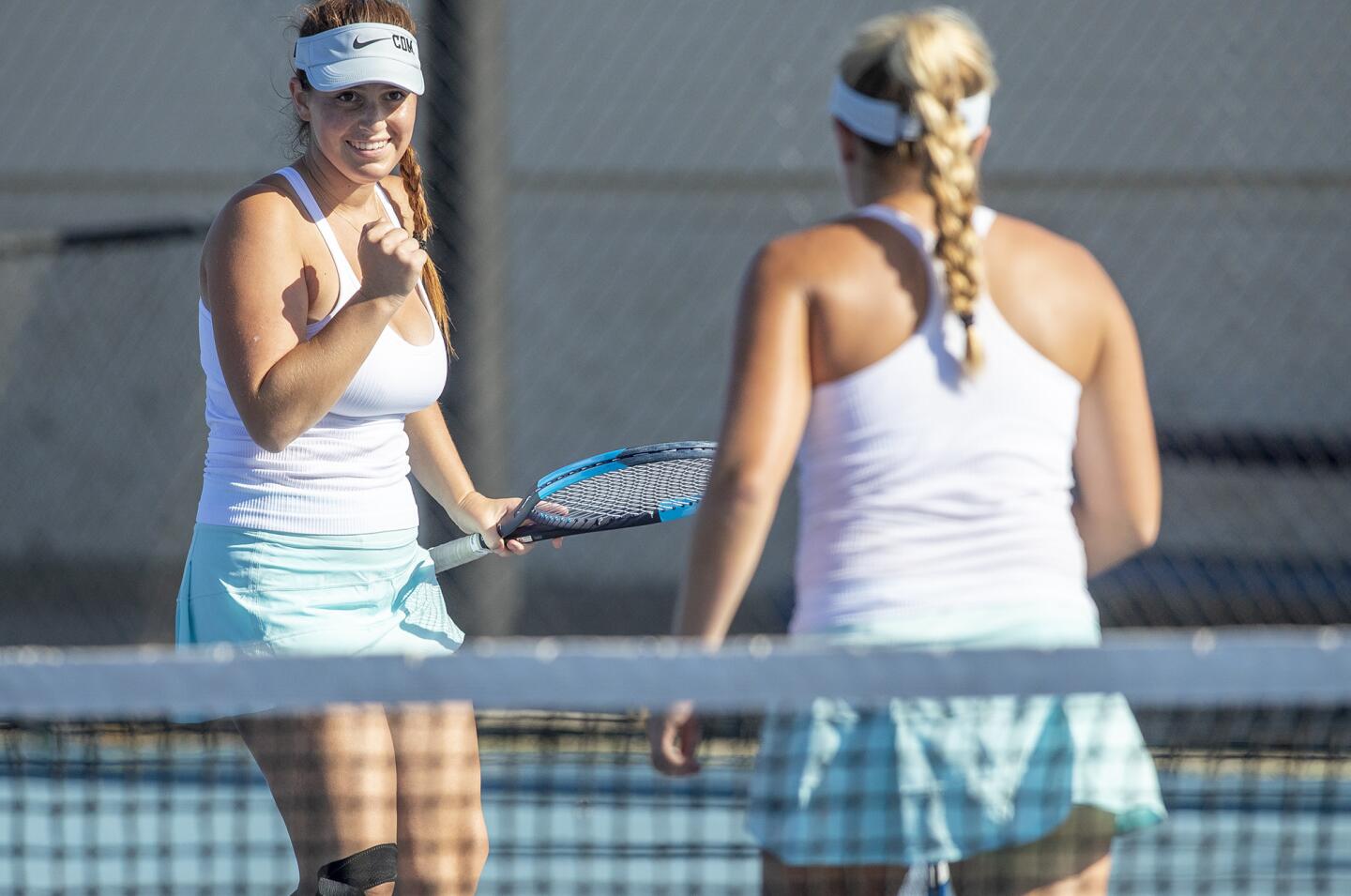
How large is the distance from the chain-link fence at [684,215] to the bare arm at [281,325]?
304cm

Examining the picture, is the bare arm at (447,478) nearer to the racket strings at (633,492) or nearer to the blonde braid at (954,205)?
the racket strings at (633,492)

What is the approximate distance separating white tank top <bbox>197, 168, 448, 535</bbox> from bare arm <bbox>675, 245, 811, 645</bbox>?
1.85ft

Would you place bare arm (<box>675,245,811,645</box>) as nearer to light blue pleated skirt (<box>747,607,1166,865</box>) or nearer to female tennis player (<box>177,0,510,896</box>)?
light blue pleated skirt (<box>747,607,1166,865</box>)

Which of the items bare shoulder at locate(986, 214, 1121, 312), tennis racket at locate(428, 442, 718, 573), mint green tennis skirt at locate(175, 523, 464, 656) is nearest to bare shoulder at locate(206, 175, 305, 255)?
mint green tennis skirt at locate(175, 523, 464, 656)

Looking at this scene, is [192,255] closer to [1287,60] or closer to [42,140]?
[42,140]

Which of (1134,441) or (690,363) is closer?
(1134,441)

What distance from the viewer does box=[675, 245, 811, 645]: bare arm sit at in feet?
4.67

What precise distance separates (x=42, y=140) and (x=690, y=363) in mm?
2118

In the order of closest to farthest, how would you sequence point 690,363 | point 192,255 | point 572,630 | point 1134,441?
point 1134,441 < point 192,255 < point 572,630 < point 690,363

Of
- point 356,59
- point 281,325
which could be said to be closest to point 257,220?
point 281,325

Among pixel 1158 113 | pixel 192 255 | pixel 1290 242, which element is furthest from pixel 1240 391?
pixel 192 255

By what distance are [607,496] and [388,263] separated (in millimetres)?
725

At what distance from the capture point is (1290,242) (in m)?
5.15

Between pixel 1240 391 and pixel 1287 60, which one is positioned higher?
pixel 1287 60
